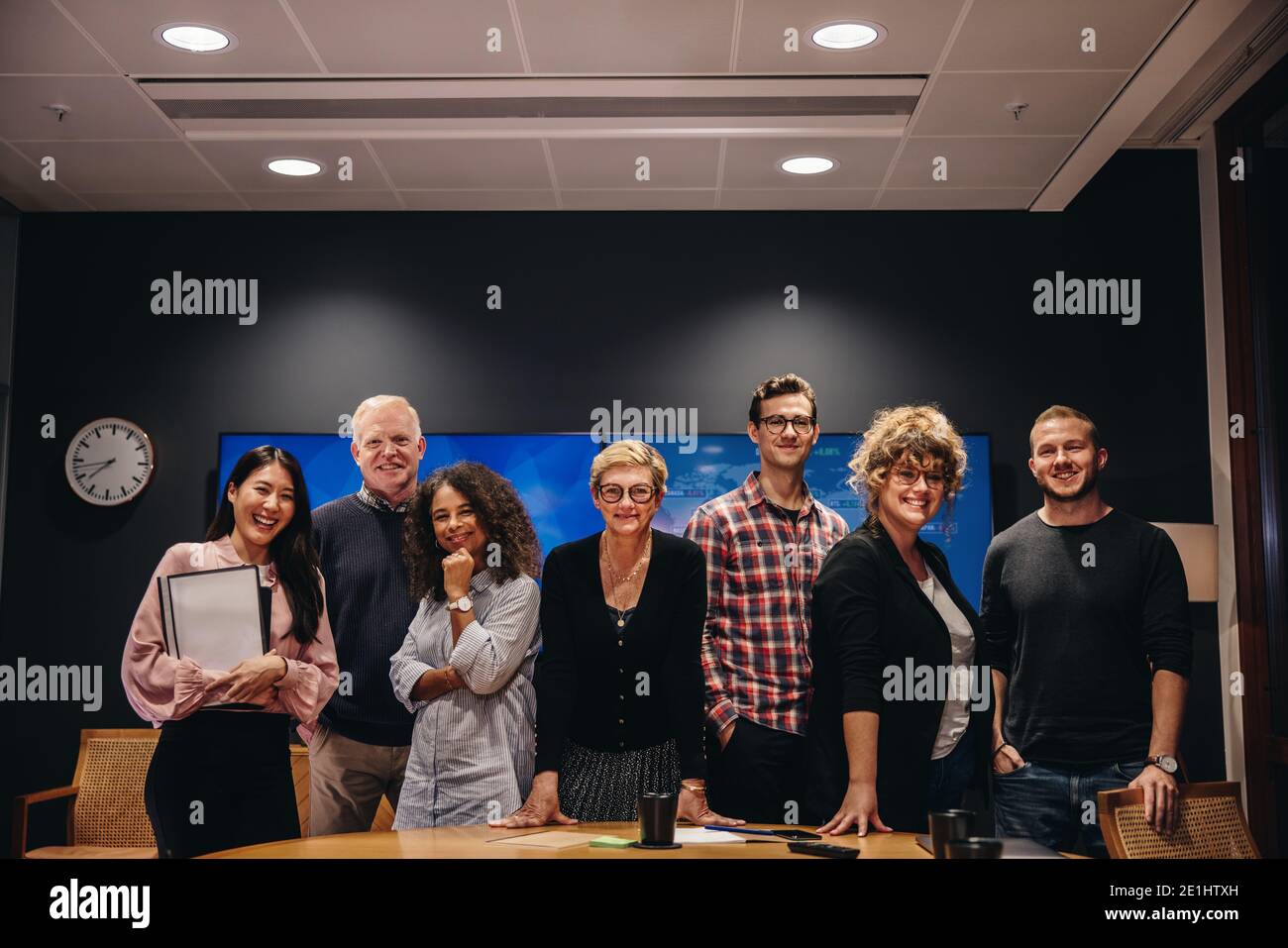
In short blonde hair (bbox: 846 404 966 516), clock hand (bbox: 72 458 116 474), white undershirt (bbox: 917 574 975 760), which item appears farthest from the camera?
clock hand (bbox: 72 458 116 474)

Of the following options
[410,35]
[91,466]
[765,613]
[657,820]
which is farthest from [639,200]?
[657,820]

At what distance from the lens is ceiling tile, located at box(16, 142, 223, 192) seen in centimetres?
438

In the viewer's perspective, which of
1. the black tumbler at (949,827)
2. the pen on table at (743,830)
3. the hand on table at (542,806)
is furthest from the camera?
the hand on table at (542,806)

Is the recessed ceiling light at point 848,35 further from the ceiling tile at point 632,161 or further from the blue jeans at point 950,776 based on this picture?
the blue jeans at point 950,776

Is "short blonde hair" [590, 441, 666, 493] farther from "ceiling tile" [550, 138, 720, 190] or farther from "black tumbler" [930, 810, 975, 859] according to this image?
"ceiling tile" [550, 138, 720, 190]

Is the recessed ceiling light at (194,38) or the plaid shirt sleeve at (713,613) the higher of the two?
the recessed ceiling light at (194,38)

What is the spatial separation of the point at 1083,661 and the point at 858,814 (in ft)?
3.32

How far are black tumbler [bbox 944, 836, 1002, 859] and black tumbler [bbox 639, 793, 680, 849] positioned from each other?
0.54m

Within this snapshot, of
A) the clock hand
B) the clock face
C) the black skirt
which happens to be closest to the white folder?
the black skirt

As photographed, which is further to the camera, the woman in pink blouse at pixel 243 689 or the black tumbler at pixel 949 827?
the woman in pink blouse at pixel 243 689

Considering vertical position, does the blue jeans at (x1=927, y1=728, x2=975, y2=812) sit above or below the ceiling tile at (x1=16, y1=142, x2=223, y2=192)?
below

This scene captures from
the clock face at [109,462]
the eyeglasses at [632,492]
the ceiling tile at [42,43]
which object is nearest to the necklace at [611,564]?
the eyeglasses at [632,492]

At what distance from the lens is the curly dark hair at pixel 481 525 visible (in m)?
2.94

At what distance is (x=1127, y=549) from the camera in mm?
3014
